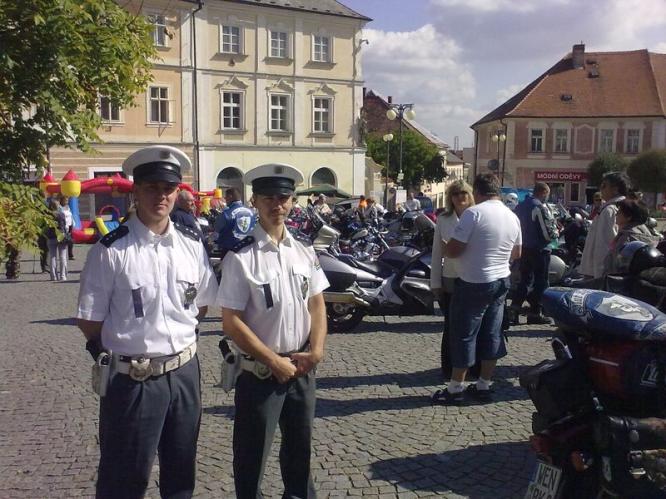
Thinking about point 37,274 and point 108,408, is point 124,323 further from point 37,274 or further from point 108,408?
point 37,274

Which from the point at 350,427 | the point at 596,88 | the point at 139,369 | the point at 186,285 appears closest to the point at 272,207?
the point at 186,285

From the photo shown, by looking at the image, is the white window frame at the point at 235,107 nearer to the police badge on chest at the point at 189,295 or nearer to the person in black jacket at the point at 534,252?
the person in black jacket at the point at 534,252

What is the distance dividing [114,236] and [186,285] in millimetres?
380

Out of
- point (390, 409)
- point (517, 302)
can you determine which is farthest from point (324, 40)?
point (390, 409)

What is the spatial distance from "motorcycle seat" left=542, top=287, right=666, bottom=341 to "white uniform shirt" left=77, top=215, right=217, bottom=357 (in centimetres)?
180

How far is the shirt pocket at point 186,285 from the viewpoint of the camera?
10.3 feet

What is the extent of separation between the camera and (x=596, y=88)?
5272 centimetres

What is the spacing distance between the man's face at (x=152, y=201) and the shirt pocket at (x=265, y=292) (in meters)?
0.52

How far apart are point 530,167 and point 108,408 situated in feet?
174

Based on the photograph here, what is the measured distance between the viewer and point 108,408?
9.84ft

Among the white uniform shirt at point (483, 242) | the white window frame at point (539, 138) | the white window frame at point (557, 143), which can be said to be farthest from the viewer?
the white window frame at point (539, 138)

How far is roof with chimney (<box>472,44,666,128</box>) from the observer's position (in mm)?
51094

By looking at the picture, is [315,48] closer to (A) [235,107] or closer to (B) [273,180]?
(A) [235,107]

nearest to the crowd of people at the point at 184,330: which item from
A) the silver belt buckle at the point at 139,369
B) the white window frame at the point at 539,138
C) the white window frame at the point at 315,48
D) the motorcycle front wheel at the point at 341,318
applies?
the silver belt buckle at the point at 139,369
